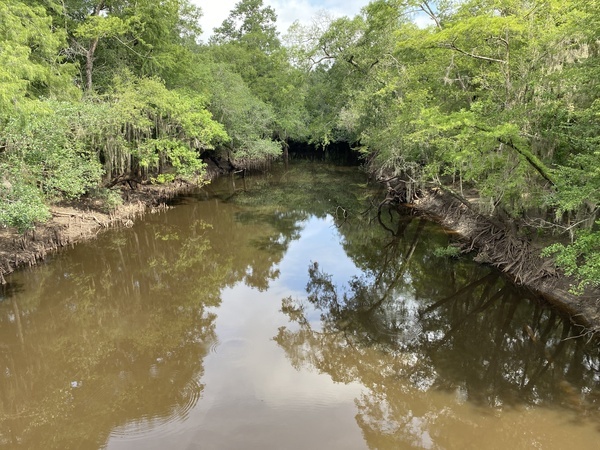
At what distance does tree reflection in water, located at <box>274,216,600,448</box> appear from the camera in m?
5.90

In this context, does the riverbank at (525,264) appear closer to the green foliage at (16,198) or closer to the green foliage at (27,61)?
the green foliage at (16,198)

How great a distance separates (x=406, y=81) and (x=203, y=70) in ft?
38.5

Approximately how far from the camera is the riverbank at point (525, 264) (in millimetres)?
7961

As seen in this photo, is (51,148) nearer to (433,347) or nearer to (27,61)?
(27,61)

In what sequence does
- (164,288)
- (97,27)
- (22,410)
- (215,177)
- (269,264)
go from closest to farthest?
(22,410)
(164,288)
(269,264)
(97,27)
(215,177)

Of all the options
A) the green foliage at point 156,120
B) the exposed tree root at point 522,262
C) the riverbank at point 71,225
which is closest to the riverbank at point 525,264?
the exposed tree root at point 522,262

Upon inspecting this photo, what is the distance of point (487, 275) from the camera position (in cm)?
1037

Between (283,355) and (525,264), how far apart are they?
6.44 metres

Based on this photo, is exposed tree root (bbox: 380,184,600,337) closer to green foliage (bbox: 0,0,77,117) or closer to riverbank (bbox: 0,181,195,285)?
green foliage (bbox: 0,0,77,117)

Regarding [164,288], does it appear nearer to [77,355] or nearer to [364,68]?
[77,355]

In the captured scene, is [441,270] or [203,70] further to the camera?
[203,70]

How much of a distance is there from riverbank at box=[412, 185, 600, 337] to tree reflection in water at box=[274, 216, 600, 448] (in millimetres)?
271

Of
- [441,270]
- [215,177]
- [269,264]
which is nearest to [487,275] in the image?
[441,270]

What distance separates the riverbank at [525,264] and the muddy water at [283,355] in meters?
0.35
